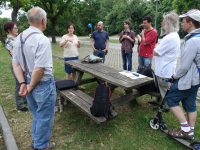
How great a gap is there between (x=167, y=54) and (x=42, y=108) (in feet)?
7.71

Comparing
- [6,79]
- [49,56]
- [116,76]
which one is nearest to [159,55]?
[116,76]

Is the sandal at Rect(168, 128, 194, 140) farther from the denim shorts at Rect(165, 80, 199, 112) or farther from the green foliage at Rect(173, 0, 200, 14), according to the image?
the green foliage at Rect(173, 0, 200, 14)

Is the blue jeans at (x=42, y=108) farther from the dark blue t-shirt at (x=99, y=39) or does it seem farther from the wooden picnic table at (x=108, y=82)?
the dark blue t-shirt at (x=99, y=39)

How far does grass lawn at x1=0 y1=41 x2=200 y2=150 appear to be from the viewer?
14.1 feet

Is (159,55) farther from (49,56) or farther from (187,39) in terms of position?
(49,56)

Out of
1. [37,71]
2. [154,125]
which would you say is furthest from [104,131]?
[37,71]

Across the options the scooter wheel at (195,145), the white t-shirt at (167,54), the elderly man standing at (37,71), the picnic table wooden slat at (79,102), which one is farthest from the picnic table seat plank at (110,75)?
the elderly man standing at (37,71)

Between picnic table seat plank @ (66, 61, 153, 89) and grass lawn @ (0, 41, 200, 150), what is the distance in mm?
744

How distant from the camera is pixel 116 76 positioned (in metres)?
5.36

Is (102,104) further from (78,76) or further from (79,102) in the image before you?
(78,76)

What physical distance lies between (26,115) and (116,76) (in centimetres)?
192

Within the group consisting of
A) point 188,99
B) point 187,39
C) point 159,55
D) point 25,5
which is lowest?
point 188,99

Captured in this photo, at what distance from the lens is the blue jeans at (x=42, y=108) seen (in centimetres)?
366

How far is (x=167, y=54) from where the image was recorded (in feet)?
15.9
